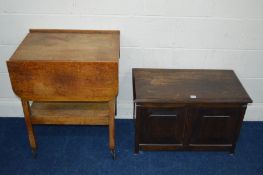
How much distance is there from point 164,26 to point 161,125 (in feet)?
2.57

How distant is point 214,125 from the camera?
254 centimetres

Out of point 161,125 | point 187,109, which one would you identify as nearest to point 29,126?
point 161,125

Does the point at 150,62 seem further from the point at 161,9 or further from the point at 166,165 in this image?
the point at 166,165

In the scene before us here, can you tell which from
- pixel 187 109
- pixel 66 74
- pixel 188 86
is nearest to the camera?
pixel 66 74

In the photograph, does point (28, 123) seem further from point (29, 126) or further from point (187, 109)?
point (187, 109)

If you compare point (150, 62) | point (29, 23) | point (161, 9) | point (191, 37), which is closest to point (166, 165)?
point (150, 62)

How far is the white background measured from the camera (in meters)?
2.54

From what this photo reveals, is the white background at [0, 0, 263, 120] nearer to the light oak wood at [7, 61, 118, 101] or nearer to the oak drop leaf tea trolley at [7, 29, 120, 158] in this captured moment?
the oak drop leaf tea trolley at [7, 29, 120, 158]

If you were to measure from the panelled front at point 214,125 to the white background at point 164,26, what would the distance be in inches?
20.0

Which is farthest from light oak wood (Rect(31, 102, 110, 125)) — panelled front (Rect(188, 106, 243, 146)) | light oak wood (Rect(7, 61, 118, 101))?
panelled front (Rect(188, 106, 243, 146))

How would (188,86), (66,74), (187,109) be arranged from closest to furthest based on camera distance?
(66,74) < (187,109) < (188,86)

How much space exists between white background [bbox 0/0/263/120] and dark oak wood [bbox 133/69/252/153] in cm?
15

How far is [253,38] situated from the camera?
270 cm

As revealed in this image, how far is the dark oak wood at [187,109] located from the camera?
2.40m
